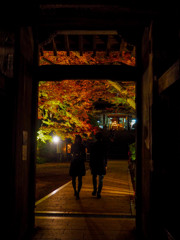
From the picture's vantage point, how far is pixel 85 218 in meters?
5.29

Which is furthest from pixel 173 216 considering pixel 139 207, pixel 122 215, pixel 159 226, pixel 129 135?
pixel 129 135

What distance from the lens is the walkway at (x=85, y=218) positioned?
14.2 ft

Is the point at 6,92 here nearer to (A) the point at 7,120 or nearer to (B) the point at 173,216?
(A) the point at 7,120

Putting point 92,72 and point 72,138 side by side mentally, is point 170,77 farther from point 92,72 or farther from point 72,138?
point 72,138

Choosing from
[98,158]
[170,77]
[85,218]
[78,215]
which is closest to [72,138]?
[98,158]

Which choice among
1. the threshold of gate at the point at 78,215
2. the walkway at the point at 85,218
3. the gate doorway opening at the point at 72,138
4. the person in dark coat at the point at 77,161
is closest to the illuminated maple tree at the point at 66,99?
the gate doorway opening at the point at 72,138

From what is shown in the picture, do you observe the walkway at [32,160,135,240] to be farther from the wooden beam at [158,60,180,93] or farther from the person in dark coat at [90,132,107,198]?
the wooden beam at [158,60,180,93]

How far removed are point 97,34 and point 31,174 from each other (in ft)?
11.2

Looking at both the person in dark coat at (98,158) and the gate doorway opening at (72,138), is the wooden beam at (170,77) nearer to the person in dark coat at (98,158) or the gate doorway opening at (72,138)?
the gate doorway opening at (72,138)

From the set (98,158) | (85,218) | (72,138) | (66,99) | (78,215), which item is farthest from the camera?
(72,138)

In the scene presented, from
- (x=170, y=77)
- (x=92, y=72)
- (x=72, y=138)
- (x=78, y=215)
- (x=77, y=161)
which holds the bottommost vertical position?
(x=78, y=215)

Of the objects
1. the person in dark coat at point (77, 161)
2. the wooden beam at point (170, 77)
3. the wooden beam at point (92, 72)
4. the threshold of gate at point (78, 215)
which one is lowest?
the threshold of gate at point (78, 215)

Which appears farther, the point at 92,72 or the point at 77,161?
the point at 77,161

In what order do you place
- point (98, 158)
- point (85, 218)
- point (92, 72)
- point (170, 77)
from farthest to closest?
1. point (98, 158)
2. point (85, 218)
3. point (92, 72)
4. point (170, 77)
